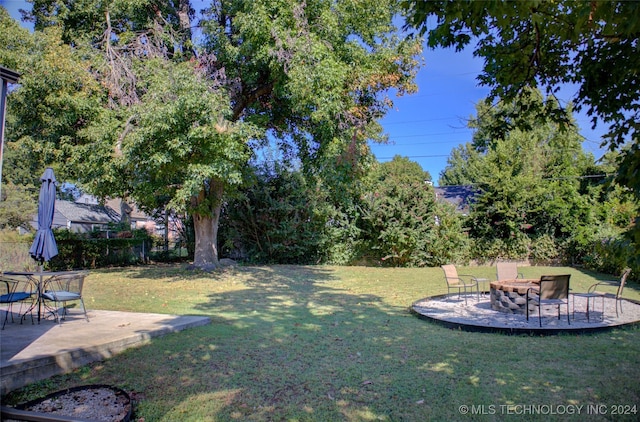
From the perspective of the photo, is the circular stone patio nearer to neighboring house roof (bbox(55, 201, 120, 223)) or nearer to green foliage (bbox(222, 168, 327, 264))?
green foliage (bbox(222, 168, 327, 264))

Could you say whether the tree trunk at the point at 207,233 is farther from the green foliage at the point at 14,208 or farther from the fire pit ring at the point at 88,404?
the green foliage at the point at 14,208

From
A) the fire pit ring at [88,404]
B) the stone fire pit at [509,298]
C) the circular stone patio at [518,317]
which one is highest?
the stone fire pit at [509,298]

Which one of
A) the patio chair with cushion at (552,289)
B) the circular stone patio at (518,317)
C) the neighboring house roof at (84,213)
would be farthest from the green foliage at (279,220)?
the neighboring house roof at (84,213)

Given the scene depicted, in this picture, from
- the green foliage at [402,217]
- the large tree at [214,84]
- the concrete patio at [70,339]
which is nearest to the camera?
the concrete patio at [70,339]

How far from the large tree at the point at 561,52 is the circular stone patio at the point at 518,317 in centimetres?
370

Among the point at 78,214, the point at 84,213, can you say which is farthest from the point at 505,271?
the point at 84,213

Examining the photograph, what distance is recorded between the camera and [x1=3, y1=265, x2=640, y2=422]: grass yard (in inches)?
142

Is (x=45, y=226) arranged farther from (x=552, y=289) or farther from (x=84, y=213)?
(x=84, y=213)

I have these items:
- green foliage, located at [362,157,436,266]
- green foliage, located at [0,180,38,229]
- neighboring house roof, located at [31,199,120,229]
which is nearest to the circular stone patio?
green foliage, located at [362,157,436,266]

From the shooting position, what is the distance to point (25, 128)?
41.0 feet

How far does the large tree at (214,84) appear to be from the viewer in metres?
10.6

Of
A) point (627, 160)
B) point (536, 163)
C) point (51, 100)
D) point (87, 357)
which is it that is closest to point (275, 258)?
point (51, 100)

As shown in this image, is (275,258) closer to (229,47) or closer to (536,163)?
(229,47)

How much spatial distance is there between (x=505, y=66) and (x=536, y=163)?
17.5m
